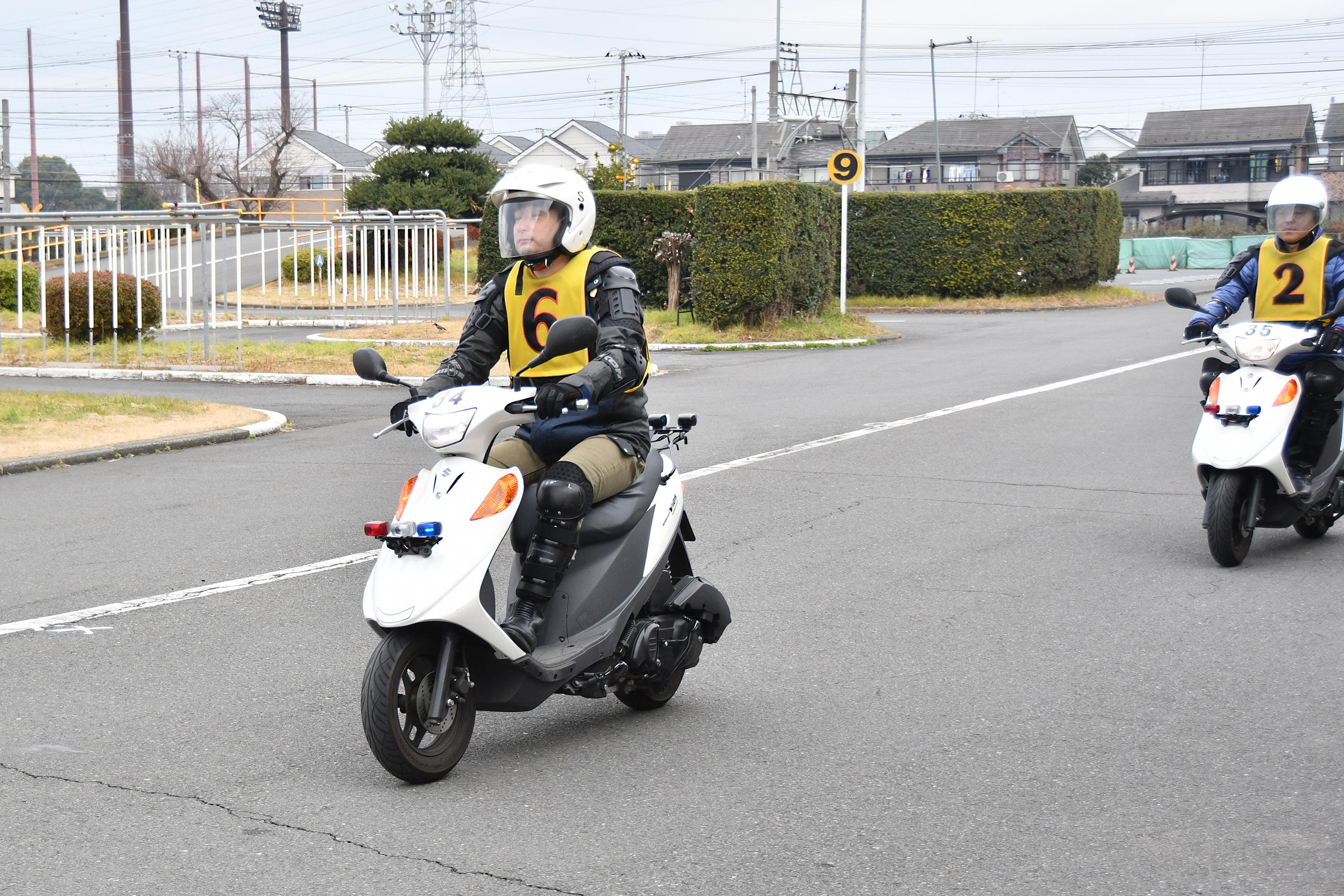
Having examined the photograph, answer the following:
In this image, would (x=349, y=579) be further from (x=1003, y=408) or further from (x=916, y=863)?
(x=1003, y=408)

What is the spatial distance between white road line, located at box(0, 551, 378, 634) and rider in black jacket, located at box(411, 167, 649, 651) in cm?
249

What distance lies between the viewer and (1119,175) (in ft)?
338

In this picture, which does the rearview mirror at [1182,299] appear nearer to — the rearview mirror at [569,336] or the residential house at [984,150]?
the rearview mirror at [569,336]

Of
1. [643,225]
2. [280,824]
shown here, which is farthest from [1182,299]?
[643,225]

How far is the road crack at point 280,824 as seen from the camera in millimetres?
3559

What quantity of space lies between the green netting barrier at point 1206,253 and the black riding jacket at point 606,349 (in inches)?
2488

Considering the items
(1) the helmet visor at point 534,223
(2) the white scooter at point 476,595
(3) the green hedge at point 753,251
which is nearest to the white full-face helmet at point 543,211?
(1) the helmet visor at point 534,223

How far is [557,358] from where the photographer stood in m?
4.75

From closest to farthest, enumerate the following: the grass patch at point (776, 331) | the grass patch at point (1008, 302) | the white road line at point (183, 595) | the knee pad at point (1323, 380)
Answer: the white road line at point (183, 595) → the knee pad at point (1323, 380) → the grass patch at point (776, 331) → the grass patch at point (1008, 302)

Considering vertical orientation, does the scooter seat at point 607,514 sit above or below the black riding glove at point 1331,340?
below

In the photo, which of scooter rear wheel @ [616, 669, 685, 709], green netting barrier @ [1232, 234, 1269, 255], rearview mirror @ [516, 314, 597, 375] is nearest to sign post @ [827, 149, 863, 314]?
scooter rear wheel @ [616, 669, 685, 709]

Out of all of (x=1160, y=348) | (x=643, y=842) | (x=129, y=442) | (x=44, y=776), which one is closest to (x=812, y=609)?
(x=643, y=842)

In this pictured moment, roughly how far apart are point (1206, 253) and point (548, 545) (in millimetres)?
64727

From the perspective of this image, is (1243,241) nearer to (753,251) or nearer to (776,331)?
(776,331)
